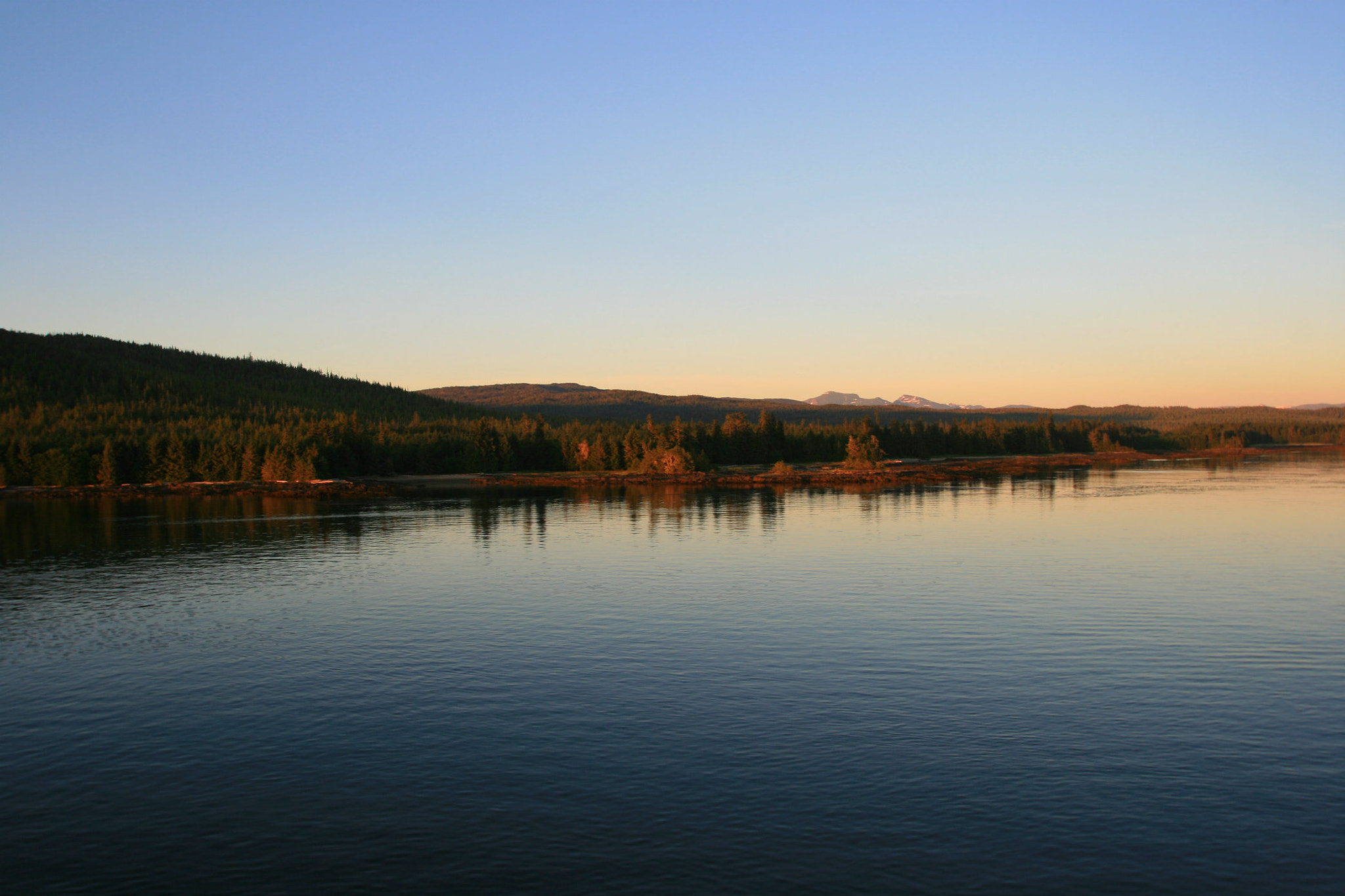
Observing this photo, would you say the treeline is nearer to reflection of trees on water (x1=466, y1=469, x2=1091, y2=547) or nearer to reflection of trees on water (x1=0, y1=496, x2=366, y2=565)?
reflection of trees on water (x1=0, y1=496, x2=366, y2=565)

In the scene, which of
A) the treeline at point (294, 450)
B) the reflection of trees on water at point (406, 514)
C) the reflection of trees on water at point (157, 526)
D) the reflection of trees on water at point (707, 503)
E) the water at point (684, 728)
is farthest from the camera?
the treeline at point (294, 450)

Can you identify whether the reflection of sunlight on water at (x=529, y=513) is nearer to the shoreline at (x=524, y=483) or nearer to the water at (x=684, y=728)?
the shoreline at (x=524, y=483)

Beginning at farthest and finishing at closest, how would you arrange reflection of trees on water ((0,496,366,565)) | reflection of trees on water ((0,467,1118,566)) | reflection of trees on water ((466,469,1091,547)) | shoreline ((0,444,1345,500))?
shoreline ((0,444,1345,500))
reflection of trees on water ((466,469,1091,547))
reflection of trees on water ((0,467,1118,566))
reflection of trees on water ((0,496,366,565))

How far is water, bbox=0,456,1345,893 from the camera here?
57.6 ft

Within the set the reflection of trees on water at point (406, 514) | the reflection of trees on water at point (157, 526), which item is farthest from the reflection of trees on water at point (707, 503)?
the reflection of trees on water at point (157, 526)

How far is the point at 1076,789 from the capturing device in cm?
2030

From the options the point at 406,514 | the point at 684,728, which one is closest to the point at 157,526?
the point at 406,514

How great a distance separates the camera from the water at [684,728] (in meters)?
17.5

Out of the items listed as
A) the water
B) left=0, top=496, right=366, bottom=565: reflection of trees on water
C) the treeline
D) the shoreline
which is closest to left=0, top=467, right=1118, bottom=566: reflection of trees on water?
left=0, top=496, right=366, bottom=565: reflection of trees on water

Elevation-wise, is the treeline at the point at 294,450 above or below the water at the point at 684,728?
above

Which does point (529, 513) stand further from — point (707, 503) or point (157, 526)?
point (157, 526)

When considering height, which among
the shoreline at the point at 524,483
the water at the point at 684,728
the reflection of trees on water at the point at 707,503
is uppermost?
the shoreline at the point at 524,483

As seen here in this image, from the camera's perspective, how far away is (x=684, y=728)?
24.6 m

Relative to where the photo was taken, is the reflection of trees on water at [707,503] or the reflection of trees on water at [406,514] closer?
the reflection of trees on water at [406,514]
